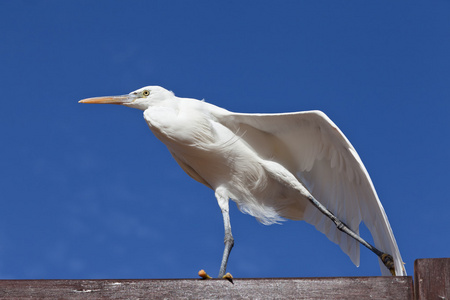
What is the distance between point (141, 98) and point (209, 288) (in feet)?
7.35

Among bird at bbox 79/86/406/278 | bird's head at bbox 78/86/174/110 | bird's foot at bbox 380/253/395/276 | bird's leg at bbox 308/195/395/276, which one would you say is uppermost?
bird's head at bbox 78/86/174/110

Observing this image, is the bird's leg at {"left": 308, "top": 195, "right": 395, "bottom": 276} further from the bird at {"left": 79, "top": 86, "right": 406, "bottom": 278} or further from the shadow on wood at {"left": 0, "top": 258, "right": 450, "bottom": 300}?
the shadow on wood at {"left": 0, "top": 258, "right": 450, "bottom": 300}

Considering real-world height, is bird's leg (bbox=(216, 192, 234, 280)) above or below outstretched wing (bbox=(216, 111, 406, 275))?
below

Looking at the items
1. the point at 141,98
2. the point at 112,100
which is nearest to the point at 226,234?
the point at 141,98

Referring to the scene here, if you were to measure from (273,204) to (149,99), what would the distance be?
3.87 ft

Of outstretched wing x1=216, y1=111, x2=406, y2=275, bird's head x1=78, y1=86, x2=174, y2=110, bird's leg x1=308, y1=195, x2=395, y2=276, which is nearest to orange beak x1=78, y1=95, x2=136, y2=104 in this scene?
bird's head x1=78, y1=86, x2=174, y2=110

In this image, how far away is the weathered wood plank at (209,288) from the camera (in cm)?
262

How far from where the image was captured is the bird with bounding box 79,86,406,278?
13.8ft

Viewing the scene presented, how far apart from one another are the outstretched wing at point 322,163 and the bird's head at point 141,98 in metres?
0.48

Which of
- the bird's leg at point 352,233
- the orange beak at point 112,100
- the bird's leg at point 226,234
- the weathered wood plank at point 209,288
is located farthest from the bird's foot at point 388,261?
the orange beak at point 112,100

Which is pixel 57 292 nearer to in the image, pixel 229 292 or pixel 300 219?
pixel 229 292

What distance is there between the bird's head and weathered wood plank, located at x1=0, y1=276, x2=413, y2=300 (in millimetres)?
2073

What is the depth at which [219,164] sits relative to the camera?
438cm

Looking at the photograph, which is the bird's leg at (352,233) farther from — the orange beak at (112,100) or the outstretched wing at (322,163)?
the orange beak at (112,100)
